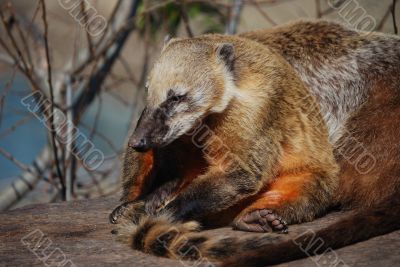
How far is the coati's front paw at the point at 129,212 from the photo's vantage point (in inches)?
202

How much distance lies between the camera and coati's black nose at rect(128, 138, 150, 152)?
4.79 m

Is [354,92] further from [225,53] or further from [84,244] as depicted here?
[84,244]

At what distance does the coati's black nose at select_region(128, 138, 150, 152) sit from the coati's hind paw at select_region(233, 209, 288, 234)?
31.3 inches

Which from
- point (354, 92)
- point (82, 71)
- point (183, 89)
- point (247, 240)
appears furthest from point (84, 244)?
point (82, 71)

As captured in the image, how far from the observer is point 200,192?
492 cm

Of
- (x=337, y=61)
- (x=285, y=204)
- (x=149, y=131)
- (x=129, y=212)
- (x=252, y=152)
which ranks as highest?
(x=337, y=61)

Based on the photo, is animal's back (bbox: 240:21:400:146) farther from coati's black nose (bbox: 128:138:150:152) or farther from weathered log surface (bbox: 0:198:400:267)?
coati's black nose (bbox: 128:138:150:152)

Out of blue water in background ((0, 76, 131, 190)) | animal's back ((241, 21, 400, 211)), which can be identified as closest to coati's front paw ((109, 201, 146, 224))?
animal's back ((241, 21, 400, 211))

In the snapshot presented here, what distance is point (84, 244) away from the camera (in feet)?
16.4

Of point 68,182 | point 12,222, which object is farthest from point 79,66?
point 12,222

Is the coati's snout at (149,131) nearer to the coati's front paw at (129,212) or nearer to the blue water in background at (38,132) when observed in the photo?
the coati's front paw at (129,212)

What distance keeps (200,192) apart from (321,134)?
119 centimetres

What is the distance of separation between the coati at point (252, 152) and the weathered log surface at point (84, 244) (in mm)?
96

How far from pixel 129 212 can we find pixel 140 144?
2.04ft
